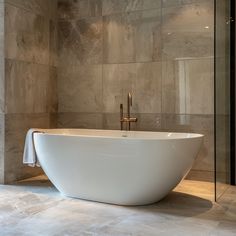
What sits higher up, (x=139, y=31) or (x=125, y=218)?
(x=139, y=31)

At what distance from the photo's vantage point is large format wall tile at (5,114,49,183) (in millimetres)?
3980

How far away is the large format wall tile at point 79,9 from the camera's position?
4.58 m

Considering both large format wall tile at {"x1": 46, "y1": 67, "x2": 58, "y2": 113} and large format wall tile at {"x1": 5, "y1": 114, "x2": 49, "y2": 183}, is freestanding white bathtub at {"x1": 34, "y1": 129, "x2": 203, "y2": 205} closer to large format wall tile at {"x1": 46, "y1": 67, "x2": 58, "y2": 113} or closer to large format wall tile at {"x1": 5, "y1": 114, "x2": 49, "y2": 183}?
large format wall tile at {"x1": 5, "y1": 114, "x2": 49, "y2": 183}

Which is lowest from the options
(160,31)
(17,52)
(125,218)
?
(125,218)

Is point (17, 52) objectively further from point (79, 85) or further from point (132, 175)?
point (132, 175)

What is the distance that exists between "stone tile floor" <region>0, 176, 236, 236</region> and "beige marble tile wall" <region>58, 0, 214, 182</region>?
100cm

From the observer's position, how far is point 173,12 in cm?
412

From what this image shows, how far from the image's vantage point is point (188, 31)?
159 inches

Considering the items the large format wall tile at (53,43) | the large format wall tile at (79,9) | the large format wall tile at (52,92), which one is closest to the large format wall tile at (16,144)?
the large format wall tile at (52,92)

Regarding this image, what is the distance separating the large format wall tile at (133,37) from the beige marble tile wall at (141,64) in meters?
0.01

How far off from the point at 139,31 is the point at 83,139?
1.83 metres

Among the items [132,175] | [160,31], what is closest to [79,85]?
[160,31]

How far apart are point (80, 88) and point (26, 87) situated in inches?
30.5

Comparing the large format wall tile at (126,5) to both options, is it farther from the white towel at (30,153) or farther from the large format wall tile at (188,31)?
the white towel at (30,153)
